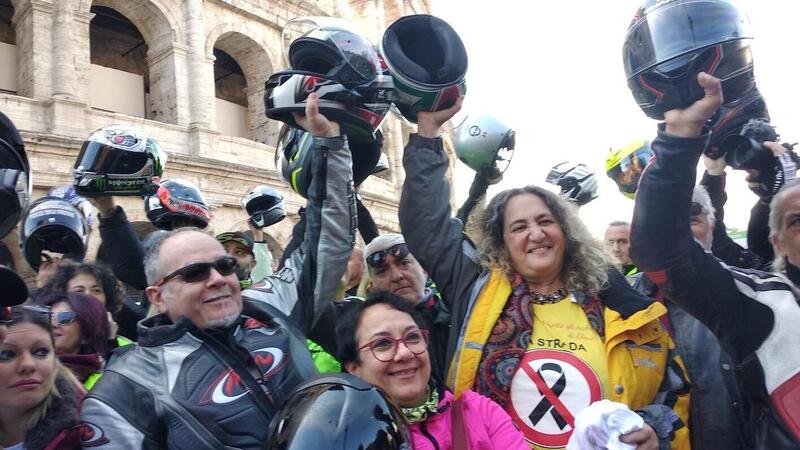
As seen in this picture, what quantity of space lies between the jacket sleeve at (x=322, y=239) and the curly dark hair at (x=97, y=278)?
1.52 metres

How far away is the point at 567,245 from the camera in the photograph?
2.86 meters

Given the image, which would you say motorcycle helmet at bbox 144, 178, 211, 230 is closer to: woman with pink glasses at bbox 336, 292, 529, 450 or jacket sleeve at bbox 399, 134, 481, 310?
jacket sleeve at bbox 399, 134, 481, 310

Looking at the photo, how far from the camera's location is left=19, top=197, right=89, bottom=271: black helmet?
15.9 ft

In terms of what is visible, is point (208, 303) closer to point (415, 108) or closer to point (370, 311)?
point (370, 311)

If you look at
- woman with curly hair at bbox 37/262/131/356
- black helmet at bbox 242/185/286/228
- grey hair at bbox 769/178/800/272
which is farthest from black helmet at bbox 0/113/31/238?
black helmet at bbox 242/185/286/228

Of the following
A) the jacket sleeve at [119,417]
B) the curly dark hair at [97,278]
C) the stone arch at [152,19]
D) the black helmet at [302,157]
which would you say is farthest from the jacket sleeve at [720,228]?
the stone arch at [152,19]

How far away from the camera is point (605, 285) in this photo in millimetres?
2697

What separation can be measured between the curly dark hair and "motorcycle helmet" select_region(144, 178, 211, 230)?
0.80 metres

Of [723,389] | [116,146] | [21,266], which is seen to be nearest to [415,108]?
[723,389]

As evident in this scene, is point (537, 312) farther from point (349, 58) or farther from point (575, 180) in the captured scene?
point (575, 180)

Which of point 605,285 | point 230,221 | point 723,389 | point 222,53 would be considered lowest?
point 723,389

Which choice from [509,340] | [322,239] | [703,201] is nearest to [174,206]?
[322,239]

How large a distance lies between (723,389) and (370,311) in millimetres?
1498

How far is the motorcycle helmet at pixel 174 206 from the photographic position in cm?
476
